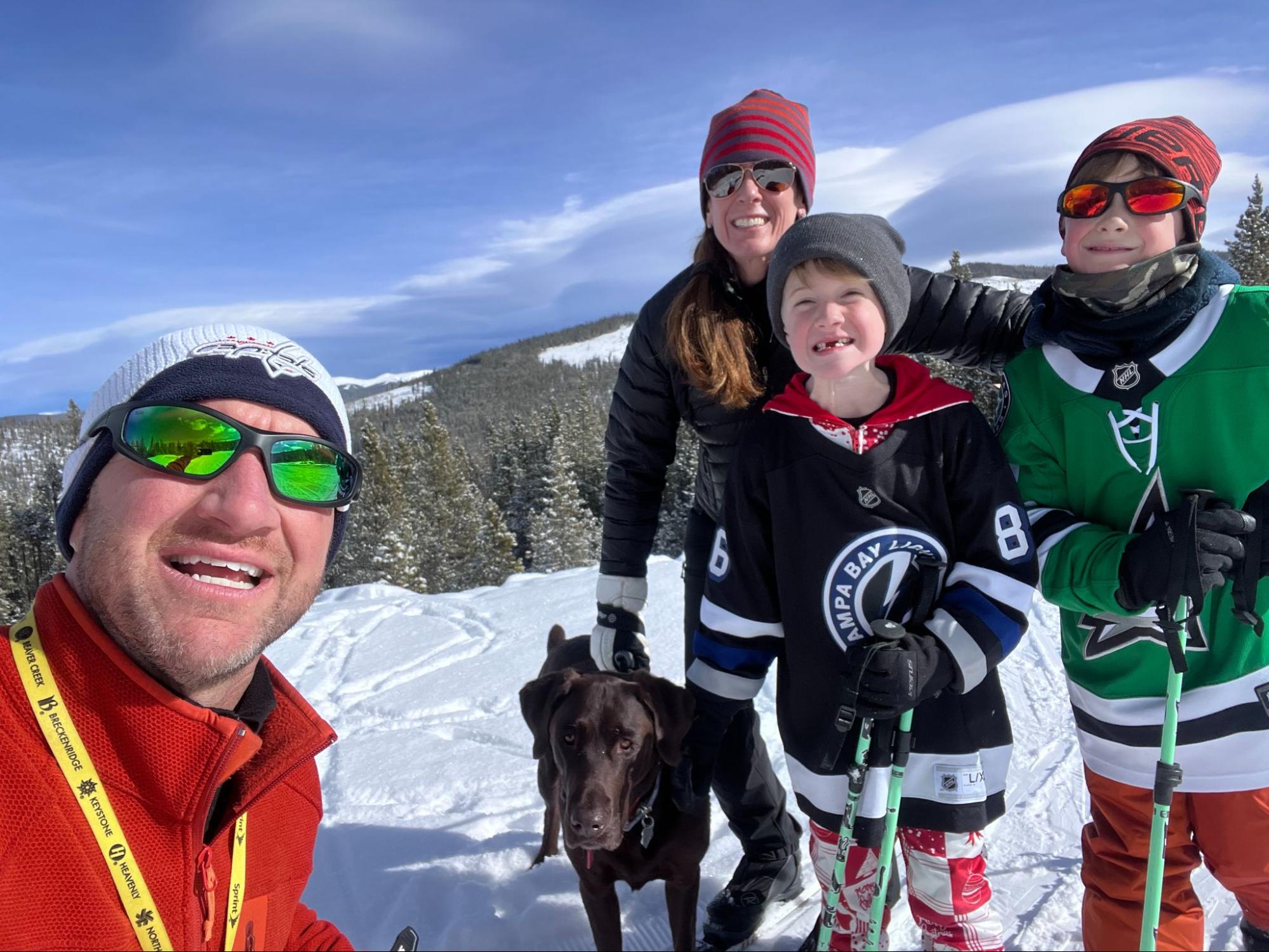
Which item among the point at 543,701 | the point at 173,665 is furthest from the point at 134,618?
the point at 543,701

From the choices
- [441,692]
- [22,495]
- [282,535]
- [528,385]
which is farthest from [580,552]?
[528,385]

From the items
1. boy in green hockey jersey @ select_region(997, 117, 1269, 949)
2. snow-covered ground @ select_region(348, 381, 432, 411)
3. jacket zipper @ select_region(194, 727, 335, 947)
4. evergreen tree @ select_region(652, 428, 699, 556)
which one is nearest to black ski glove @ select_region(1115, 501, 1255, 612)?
boy in green hockey jersey @ select_region(997, 117, 1269, 949)

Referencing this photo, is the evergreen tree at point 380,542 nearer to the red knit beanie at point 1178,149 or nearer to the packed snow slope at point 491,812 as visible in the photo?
the packed snow slope at point 491,812

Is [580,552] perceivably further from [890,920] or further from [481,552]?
[890,920]

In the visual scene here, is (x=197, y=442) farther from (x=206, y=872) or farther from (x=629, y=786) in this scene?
(x=629, y=786)

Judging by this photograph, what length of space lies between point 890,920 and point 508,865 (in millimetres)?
1725

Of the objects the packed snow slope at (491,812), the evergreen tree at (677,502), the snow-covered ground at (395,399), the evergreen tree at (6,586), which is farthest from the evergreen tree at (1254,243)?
the snow-covered ground at (395,399)

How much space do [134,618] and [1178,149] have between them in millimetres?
2808

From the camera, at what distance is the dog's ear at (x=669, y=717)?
2648 mm

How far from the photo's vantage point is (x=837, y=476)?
2059mm

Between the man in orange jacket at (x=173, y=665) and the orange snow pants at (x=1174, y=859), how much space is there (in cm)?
229

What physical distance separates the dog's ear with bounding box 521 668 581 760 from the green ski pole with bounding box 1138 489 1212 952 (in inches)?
73.7

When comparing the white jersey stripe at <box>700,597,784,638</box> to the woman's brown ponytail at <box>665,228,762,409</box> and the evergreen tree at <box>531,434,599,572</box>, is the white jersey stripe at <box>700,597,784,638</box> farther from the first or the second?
the evergreen tree at <box>531,434,599,572</box>

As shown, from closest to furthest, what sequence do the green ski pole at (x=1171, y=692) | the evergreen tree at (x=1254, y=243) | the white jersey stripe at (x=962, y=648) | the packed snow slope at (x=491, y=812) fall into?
the green ski pole at (x=1171, y=692) < the white jersey stripe at (x=962, y=648) < the packed snow slope at (x=491, y=812) < the evergreen tree at (x=1254, y=243)
